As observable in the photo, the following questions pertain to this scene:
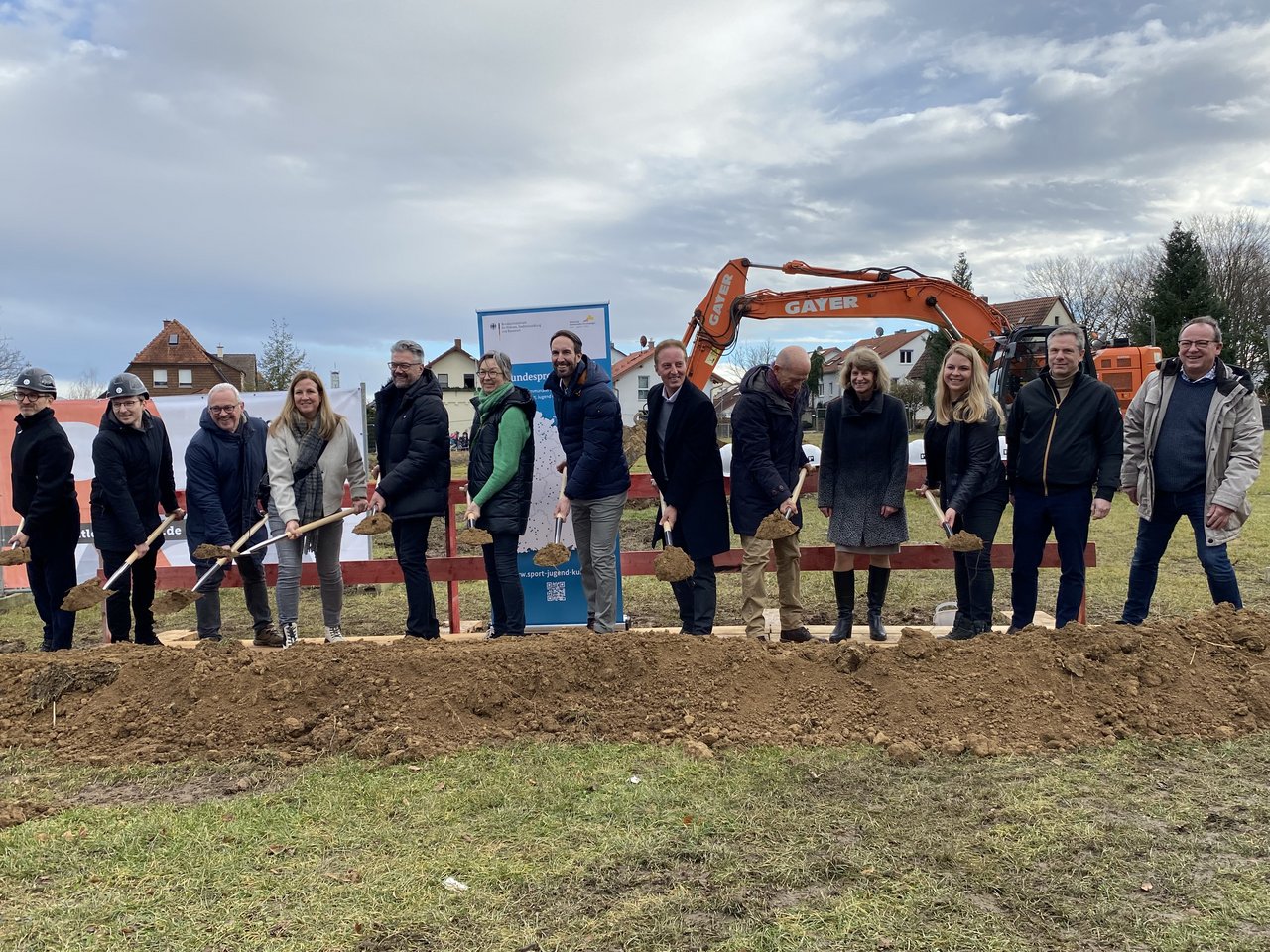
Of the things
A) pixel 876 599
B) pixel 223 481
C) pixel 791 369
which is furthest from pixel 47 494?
pixel 876 599

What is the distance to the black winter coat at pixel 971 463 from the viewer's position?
5.56 meters

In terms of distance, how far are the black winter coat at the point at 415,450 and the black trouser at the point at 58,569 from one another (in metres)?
2.28

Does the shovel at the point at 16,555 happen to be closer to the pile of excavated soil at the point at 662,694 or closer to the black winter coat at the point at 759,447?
the pile of excavated soil at the point at 662,694

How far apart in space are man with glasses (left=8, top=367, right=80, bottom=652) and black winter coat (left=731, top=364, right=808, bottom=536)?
4.44 m

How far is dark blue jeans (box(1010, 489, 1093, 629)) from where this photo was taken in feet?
17.4

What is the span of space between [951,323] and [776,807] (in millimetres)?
9451

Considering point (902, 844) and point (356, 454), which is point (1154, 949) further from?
point (356, 454)

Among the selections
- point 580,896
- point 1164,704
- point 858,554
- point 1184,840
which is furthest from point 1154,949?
point 858,554

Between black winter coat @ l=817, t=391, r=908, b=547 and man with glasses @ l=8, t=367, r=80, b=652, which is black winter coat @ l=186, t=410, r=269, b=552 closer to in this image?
man with glasses @ l=8, t=367, r=80, b=652

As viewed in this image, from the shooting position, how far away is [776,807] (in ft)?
11.6

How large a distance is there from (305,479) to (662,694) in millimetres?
2999

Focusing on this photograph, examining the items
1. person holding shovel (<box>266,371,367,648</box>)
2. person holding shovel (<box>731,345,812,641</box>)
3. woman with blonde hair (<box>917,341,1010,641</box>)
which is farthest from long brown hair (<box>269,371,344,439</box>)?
woman with blonde hair (<box>917,341,1010,641</box>)

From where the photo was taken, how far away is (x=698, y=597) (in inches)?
227

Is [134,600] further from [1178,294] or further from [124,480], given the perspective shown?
[1178,294]
